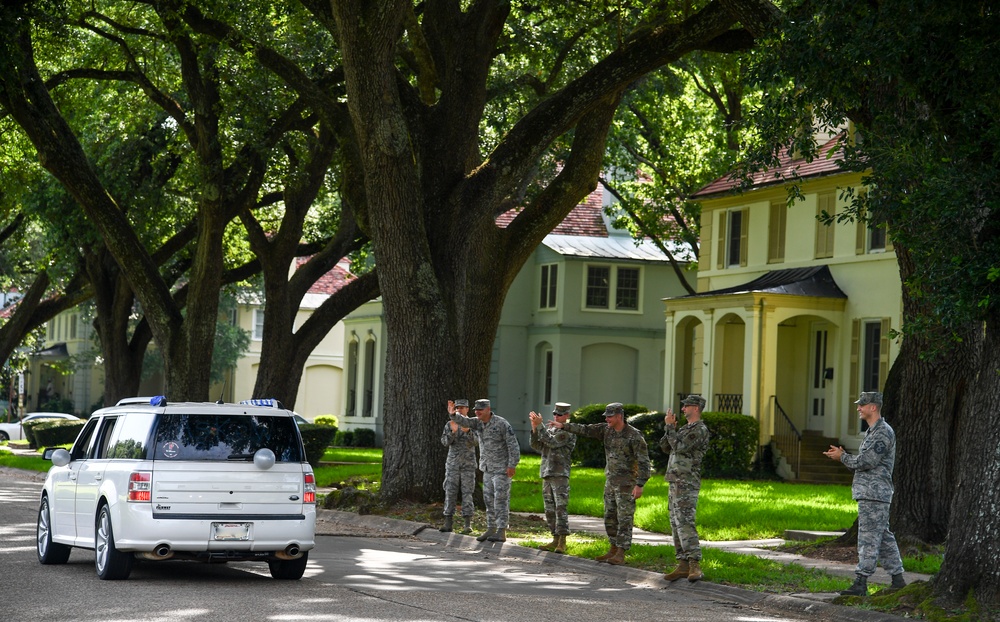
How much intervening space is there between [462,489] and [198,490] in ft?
22.1

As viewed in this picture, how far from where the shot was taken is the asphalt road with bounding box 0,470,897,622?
1029cm

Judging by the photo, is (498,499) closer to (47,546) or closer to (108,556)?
(47,546)

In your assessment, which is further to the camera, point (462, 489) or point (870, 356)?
point (870, 356)

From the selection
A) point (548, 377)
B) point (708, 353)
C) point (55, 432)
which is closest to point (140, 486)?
point (708, 353)

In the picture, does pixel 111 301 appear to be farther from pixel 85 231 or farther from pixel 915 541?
pixel 915 541

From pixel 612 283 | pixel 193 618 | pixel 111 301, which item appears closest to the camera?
pixel 193 618

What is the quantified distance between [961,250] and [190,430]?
6979 mm

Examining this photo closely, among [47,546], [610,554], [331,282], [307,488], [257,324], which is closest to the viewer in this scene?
[307,488]

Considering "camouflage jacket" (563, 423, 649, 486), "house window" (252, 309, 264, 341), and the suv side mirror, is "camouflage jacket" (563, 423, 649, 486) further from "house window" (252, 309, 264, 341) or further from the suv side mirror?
"house window" (252, 309, 264, 341)

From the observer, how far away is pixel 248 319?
215ft

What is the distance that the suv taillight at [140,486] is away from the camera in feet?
38.2

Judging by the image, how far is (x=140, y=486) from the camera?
Result: 11.7m

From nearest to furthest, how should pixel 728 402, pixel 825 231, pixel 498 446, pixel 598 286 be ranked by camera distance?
pixel 498 446, pixel 825 231, pixel 728 402, pixel 598 286

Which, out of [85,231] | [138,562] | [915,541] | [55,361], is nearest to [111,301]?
[85,231]
